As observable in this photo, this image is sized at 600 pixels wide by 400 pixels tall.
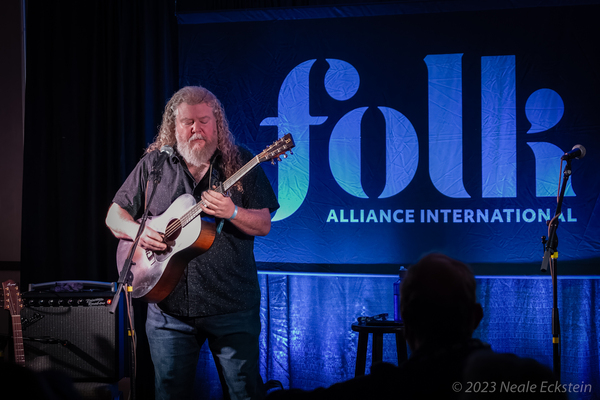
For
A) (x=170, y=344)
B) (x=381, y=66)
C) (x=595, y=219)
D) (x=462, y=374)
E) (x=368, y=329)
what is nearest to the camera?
(x=462, y=374)

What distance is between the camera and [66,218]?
3.99 meters

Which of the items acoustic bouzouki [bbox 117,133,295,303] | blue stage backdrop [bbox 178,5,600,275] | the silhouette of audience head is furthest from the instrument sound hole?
the silhouette of audience head

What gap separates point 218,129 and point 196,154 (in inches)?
7.9

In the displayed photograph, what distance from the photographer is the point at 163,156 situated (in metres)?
2.63

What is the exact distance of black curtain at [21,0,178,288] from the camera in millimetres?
3947

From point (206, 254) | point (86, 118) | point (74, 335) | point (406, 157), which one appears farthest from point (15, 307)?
point (406, 157)

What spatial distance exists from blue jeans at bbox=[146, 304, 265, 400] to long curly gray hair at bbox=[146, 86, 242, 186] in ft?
2.56

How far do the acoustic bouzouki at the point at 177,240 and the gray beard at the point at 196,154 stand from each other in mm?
212

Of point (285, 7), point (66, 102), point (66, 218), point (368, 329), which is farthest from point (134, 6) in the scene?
point (368, 329)

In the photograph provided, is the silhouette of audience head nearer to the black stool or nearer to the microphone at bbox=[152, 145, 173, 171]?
the microphone at bbox=[152, 145, 173, 171]

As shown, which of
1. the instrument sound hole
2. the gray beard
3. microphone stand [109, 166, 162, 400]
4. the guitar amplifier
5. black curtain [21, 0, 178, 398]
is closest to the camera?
microphone stand [109, 166, 162, 400]

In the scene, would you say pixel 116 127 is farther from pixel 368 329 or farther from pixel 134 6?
pixel 368 329

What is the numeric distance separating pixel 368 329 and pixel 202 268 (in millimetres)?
1177

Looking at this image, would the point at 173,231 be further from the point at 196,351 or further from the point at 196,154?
the point at 196,351
